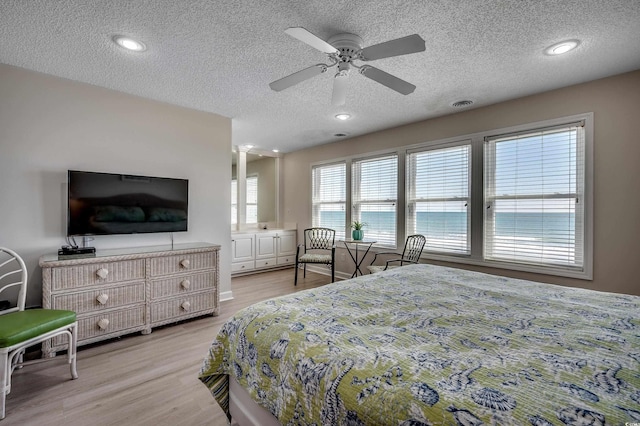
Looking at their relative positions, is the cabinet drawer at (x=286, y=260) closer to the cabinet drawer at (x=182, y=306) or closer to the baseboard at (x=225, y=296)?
the baseboard at (x=225, y=296)

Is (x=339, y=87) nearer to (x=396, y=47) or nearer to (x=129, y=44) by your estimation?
(x=396, y=47)

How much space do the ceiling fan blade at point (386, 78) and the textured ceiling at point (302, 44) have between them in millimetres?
244

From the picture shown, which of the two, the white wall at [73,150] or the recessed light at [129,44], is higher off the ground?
the recessed light at [129,44]

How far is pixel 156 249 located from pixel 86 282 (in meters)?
0.66

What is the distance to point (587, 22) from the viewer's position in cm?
193

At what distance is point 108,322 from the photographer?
2.69 meters

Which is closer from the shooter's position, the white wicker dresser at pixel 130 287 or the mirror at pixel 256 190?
the white wicker dresser at pixel 130 287

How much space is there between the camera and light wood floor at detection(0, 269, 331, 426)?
177 cm

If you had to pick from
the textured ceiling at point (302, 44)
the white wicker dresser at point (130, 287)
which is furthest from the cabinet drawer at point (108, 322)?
the textured ceiling at point (302, 44)

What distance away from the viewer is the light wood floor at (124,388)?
1.77 m

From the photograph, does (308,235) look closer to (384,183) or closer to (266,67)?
(384,183)

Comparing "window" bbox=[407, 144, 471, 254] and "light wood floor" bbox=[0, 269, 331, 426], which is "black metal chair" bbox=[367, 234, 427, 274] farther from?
"light wood floor" bbox=[0, 269, 331, 426]

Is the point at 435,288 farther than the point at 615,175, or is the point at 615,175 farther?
the point at 615,175

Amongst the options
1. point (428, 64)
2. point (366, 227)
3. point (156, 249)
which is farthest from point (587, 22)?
point (156, 249)
